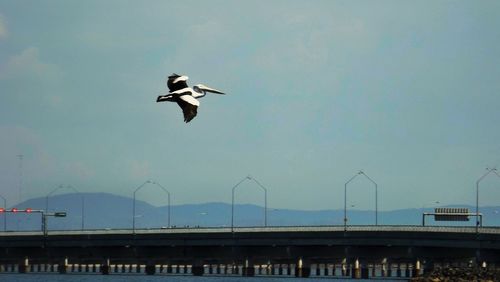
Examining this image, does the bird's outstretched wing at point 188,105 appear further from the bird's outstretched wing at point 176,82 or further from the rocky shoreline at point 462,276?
the rocky shoreline at point 462,276

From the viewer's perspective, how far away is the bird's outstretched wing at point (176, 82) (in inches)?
2438

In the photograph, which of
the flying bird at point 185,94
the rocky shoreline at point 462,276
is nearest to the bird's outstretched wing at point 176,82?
the flying bird at point 185,94

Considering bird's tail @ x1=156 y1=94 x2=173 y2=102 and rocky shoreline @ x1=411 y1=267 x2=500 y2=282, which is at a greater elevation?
bird's tail @ x1=156 y1=94 x2=173 y2=102

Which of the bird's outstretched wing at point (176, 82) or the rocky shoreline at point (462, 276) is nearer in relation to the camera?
the bird's outstretched wing at point (176, 82)

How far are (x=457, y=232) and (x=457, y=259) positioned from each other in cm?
900

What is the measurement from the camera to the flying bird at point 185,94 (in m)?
59.6

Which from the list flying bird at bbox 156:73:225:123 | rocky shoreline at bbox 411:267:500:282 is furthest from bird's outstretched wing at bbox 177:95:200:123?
rocky shoreline at bbox 411:267:500:282

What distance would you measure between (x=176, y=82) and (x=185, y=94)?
1.71 m

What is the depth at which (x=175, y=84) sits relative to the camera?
62.1 meters

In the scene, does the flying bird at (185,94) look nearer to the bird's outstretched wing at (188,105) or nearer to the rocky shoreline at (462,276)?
the bird's outstretched wing at (188,105)

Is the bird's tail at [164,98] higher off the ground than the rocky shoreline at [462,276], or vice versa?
the bird's tail at [164,98]

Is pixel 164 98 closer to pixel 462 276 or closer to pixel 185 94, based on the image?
pixel 185 94

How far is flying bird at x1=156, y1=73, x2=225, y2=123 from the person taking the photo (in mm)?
59594

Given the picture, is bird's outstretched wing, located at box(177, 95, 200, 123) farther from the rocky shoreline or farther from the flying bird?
the rocky shoreline
